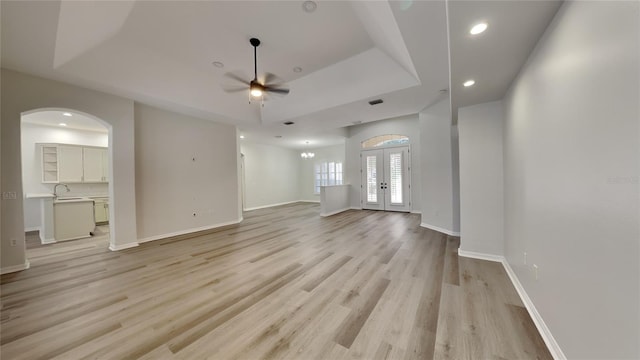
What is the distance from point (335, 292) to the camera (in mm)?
2373

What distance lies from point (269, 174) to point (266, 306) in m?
8.13

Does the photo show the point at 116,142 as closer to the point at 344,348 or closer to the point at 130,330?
the point at 130,330

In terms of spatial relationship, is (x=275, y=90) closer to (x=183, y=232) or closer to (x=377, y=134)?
(x=183, y=232)

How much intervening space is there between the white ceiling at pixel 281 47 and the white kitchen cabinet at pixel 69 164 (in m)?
3.94

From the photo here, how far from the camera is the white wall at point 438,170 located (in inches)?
186

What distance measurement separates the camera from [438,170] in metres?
5.04

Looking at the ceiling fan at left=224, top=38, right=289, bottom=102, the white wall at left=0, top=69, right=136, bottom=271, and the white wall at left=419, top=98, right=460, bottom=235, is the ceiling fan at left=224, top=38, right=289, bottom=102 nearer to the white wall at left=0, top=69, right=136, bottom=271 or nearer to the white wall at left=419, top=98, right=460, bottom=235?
the white wall at left=0, top=69, right=136, bottom=271

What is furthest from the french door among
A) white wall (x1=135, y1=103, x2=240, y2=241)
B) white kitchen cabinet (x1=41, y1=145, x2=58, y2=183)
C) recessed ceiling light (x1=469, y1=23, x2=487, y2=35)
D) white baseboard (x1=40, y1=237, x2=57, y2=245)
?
white kitchen cabinet (x1=41, y1=145, x2=58, y2=183)

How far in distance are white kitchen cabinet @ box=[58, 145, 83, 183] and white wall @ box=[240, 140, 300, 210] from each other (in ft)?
15.7

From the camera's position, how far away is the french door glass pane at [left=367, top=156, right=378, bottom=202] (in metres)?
7.95

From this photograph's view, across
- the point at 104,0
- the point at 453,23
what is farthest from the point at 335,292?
the point at 104,0

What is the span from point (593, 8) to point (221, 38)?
13.0 ft

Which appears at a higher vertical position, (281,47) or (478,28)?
(281,47)

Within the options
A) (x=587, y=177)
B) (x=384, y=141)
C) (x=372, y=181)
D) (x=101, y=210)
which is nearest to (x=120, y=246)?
(x=101, y=210)
